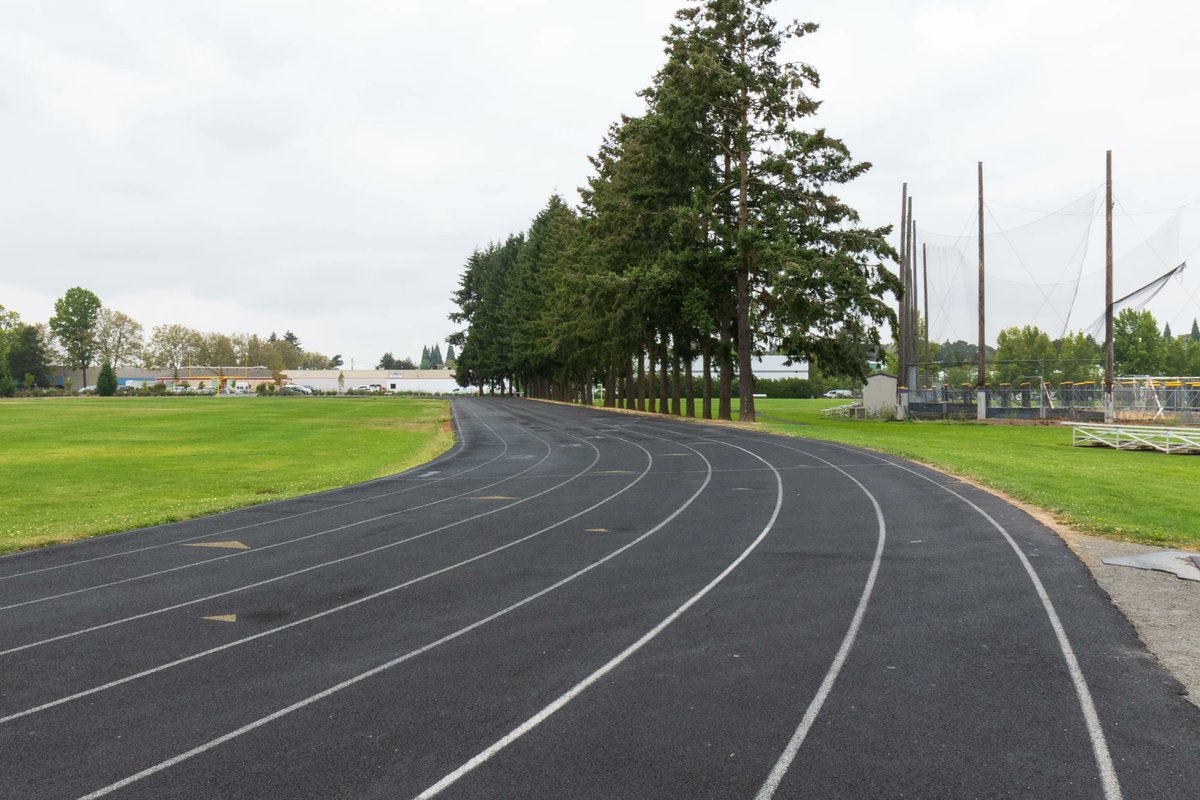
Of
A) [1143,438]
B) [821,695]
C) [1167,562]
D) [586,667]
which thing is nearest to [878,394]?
[1143,438]

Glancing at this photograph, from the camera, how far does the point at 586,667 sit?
6.47m

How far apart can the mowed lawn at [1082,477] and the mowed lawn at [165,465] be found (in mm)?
15430

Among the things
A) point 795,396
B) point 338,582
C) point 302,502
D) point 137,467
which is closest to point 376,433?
point 137,467

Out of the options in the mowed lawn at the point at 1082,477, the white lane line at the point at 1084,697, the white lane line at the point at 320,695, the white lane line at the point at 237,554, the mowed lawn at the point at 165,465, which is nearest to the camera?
the white lane line at the point at 1084,697

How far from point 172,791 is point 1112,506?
1507 cm

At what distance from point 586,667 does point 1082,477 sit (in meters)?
16.5

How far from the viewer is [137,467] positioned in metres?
23.7

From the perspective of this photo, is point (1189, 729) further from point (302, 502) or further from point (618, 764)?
point (302, 502)

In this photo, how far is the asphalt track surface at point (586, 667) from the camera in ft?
15.7

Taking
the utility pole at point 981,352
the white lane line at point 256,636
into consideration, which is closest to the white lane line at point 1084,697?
the white lane line at point 256,636

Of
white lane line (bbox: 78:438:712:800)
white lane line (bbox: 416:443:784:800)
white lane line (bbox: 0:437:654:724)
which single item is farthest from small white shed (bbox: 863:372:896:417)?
white lane line (bbox: 78:438:712:800)

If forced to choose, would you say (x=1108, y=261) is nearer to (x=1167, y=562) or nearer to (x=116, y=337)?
(x=1167, y=562)

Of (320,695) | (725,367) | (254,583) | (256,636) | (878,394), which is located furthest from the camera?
(878,394)

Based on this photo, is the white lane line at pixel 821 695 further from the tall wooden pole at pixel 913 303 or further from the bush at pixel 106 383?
the bush at pixel 106 383
